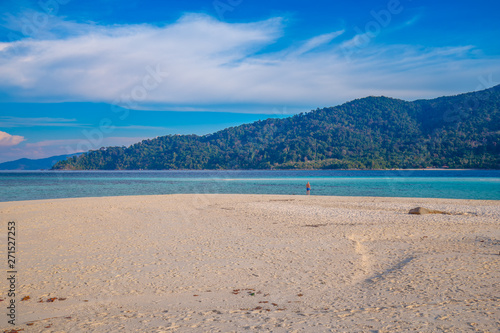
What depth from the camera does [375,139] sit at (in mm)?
163500

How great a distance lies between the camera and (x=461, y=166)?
416ft

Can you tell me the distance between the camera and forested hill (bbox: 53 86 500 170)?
130375 millimetres

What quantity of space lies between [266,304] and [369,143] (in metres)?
168

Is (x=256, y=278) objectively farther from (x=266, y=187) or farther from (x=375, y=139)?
(x=375, y=139)

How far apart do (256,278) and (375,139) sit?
168m

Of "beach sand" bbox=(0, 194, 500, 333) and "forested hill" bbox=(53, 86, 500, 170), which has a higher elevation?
"forested hill" bbox=(53, 86, 500, 170)

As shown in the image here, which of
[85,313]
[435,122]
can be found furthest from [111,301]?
[435,122]

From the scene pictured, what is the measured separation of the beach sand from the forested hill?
137784mm

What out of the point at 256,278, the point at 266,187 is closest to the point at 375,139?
the point at 266,187

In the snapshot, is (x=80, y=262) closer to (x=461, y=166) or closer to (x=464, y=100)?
(x=461, y=166)

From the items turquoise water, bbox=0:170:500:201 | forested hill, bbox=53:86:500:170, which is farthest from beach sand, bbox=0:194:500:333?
forested hill, bbox=53:86:500:170

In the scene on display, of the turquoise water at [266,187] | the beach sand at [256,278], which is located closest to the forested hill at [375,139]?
the turquoise water at [266,187]

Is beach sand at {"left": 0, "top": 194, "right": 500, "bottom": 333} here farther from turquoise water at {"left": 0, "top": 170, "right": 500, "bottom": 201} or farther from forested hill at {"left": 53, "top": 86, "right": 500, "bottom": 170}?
forested hill at {"left": 53, "top": 86, "right": 500, "bottom": 170}

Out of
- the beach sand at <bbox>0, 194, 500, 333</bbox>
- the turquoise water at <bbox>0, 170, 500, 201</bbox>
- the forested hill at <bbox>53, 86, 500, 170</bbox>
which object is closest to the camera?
the beach sand at <bbox>0, 194, 500, 333</bbox>
